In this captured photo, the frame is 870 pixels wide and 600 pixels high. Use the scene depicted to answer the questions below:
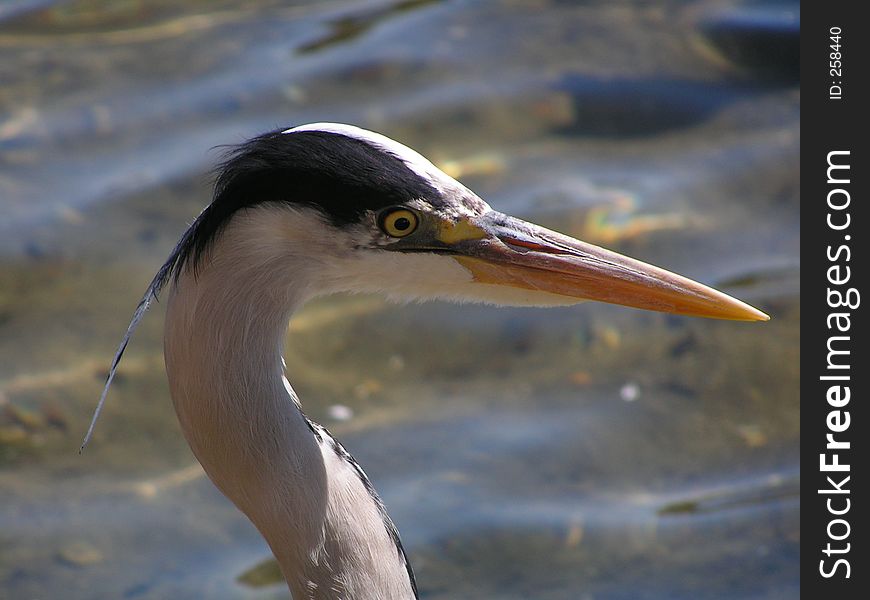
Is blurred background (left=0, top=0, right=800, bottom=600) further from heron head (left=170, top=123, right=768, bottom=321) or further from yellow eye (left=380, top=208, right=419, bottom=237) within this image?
yellow eye (left=380, top=208, right=419, bottom=237)

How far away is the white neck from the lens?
224 cm

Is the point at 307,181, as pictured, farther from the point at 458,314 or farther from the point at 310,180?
the point at 458,314

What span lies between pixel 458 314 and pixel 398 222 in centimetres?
232

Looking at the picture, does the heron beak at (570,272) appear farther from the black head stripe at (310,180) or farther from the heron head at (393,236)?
the black head stripe at (310,180)

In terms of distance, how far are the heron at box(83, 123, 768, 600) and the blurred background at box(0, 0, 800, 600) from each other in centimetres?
129

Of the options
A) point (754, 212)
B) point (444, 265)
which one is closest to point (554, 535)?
point (444, 265)

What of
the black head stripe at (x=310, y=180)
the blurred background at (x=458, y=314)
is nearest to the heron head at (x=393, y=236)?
the black head stripe at (x=310, y=180)

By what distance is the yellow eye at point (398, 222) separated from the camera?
227 cm

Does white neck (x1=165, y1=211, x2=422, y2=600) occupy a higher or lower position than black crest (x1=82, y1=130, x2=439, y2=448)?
lower

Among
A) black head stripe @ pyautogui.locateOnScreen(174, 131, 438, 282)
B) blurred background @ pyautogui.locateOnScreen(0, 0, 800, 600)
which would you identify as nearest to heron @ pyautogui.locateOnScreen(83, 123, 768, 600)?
black head stripe @ pyautogui.locateOnScreen(174, 131, 438, 282)

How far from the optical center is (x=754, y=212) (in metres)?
5.07

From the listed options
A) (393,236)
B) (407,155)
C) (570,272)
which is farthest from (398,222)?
(570,272)

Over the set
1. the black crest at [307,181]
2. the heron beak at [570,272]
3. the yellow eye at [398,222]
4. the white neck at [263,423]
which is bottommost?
the white neck at [263,423]

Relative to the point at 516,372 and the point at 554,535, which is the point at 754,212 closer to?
the point at 516,372
